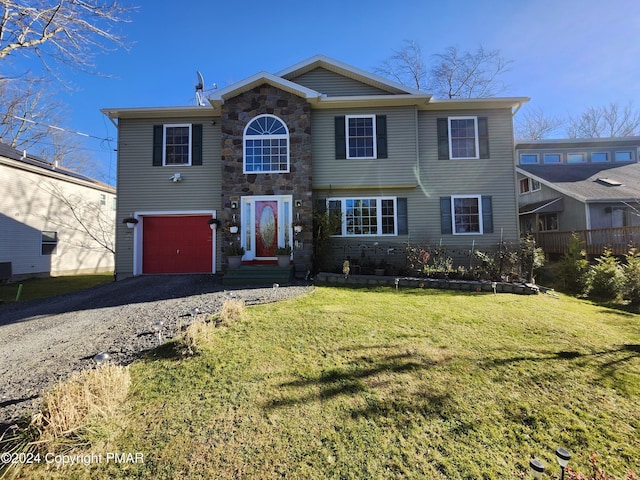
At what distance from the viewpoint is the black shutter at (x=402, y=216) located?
10.6 metres

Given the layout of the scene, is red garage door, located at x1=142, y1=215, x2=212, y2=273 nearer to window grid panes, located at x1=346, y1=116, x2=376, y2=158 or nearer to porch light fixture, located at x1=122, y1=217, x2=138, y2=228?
porch light fixture, located at x1=122, y1=217, x2=138, y2=228

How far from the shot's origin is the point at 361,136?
A: 10.6m

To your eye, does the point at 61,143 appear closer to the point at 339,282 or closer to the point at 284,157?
the point at 284,157

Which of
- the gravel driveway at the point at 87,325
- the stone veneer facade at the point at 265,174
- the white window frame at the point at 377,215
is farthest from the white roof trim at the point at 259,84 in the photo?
the gravel driveway at the point at 87,325

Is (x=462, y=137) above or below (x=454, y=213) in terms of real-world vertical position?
above

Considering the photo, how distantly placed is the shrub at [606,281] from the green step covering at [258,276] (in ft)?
28.7

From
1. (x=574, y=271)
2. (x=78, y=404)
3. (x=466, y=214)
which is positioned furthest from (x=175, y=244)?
(x=574, y=271)

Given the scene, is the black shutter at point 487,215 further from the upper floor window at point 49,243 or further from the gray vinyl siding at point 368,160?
the upper floor window at point 49,243

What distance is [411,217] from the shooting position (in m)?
10.7

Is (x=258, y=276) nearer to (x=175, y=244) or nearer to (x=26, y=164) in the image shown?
(x=175, y=244)

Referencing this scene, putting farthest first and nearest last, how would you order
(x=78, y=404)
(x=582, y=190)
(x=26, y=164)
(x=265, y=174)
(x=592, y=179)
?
(x=592, y=179), (x=582, y=190), (x=26, y=164), (x=265, y=174), (x=78, y=404)

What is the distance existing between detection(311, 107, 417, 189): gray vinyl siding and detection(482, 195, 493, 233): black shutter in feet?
8.93

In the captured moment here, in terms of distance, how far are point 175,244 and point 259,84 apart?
625 cm

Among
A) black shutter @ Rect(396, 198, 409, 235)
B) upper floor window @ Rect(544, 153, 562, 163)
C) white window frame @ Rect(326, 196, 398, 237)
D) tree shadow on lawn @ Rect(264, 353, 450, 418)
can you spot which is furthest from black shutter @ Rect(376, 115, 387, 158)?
upper floor window @ Rect(544, 153, 562, 163)
